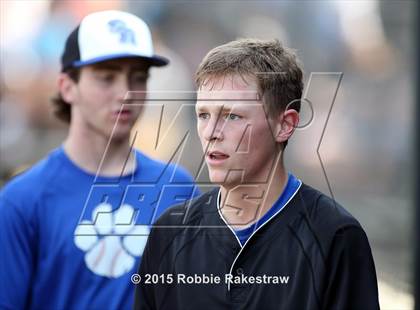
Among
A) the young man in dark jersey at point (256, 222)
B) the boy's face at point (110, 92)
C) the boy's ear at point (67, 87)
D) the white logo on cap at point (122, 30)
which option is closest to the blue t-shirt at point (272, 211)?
the young man in dark jersey at point (256, 222)

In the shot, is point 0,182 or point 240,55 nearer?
point 240,55

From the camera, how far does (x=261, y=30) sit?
8.27 feet

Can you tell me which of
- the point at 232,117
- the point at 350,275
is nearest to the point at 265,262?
the point at 350,275

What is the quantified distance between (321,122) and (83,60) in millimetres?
607

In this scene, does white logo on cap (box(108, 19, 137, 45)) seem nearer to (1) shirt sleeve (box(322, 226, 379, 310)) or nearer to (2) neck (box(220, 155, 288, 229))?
(2) neck (box(220, 155, 288, 229))

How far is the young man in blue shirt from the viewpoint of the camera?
1.83m

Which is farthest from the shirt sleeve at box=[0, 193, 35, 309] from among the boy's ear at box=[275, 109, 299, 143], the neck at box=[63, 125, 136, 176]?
the boy's ear at box=[275, 109, 299, 143]

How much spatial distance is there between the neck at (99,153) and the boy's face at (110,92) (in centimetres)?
3

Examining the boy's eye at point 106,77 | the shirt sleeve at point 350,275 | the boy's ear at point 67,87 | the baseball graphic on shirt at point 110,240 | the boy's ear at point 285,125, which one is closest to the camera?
the shirt sleeve at point 350,275

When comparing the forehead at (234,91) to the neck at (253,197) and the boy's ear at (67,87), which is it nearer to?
the neck at (253,197)

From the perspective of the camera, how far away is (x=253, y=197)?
1.48m

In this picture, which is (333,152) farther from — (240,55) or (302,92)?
(240,55)

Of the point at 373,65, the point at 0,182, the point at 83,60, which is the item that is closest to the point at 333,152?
the point at 83,60

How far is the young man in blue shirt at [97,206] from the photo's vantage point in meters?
1.83
